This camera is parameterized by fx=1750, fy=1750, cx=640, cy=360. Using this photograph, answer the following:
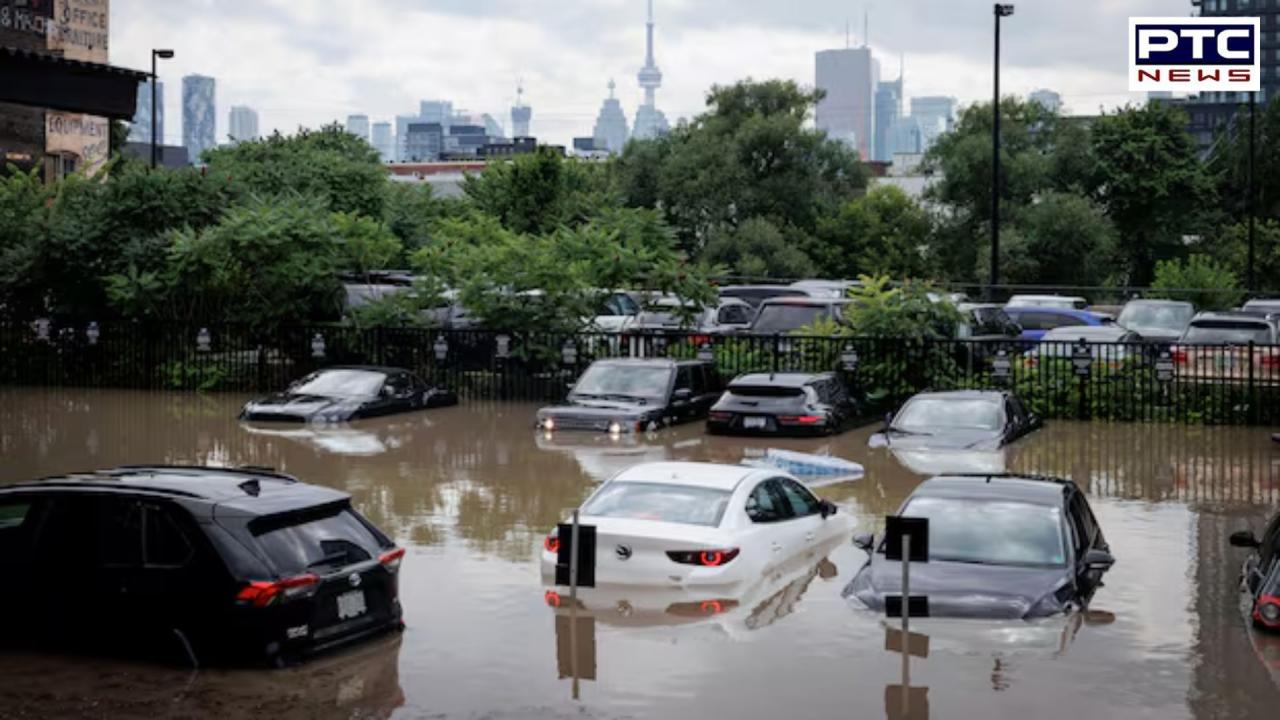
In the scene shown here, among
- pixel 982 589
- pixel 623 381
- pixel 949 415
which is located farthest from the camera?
pixel 623 381

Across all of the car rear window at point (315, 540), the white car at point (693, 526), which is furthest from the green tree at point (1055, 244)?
the car rear window at point (315, 540)

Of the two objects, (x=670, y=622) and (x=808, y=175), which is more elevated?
(x=808, y=175)

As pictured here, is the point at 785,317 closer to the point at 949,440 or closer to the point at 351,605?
the point at 949,440

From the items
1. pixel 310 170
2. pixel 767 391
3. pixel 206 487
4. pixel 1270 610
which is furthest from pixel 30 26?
pixel 1270 610

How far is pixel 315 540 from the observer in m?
12.6

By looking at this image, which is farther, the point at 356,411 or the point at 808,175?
the point at 808,175

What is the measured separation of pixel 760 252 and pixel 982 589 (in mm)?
53002

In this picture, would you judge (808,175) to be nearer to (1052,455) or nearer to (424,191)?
(424,191)

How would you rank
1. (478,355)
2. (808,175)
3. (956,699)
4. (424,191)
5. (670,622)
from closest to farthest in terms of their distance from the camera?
(956,699), (670,622), (478,355), (808,175), (424,191)

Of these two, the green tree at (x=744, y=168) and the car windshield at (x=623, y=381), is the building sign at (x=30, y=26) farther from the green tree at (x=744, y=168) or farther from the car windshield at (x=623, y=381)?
the car windshield at (x=623, y=381)

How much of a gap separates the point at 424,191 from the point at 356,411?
5075 centimetres

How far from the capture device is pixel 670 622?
1425cm

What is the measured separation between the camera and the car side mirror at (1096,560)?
14.4m

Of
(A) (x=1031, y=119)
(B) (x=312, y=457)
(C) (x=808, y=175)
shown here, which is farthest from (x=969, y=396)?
(A) (x=1031, y=119)
